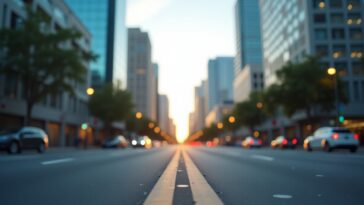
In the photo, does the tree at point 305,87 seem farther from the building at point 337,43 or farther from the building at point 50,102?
the building at point 50,102

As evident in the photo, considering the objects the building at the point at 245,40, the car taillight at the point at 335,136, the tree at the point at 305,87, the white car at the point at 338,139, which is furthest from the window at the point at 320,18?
the building at the point at 245,40

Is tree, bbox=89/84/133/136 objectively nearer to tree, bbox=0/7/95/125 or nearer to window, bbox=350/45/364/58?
tree, bbox=0/7/95/125

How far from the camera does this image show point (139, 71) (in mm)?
178250

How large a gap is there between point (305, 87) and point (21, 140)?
29.1 meters

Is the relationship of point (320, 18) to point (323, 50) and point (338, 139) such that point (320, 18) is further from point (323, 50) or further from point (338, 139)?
point (338, 139)

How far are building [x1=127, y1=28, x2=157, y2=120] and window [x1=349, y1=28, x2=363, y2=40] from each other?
124300mm

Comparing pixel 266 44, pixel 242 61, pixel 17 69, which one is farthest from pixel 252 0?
pixel 17 69

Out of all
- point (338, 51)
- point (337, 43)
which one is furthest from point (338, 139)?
point (337, 43)

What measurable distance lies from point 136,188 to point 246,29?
470 ft

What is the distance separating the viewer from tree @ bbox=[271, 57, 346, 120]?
124 ft

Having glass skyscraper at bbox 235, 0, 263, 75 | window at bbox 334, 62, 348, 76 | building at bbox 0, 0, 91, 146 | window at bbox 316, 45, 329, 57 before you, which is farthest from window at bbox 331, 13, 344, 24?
glass skyscraper at bbox 235, 0, 263, 75

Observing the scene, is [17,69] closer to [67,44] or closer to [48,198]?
[67,44]

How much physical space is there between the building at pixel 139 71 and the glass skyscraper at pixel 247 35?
5202cm

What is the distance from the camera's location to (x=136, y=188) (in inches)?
213
